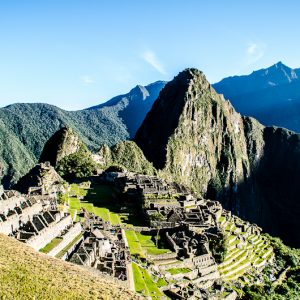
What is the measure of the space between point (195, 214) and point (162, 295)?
98.6 feet

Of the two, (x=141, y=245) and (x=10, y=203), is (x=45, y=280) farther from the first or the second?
(x=141, y=245)

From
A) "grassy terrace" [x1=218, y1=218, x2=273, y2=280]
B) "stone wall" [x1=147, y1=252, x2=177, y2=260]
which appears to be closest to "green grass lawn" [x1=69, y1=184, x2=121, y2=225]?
"stone wall" [x1=147, y1=252, x2=177, y2=260]

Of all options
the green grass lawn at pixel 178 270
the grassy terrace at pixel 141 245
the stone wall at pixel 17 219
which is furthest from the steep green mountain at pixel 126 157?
the green grass lawn at pixel 178 270

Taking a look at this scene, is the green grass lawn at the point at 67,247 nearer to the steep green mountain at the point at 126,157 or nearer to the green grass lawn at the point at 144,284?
the green grass lawn at the point at 144,284

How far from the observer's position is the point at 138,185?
86.2 metres

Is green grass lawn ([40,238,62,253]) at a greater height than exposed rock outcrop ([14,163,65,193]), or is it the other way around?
exposed rock outcrop ([14,163,65,193])

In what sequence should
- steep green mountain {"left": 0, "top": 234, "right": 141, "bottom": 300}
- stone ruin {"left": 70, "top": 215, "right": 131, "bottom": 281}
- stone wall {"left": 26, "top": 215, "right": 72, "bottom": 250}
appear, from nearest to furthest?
steep green mountain {"left": 0, "top": 234, "right": 141, "bottom": 300} < stone ruin {"left": 70, "top": 215, "right": 131, "bottom": 281} < stone wall {"left": 26, "top": 215, "right": 72, "bottom": 250}

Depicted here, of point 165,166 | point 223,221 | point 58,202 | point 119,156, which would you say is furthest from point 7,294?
point 165,166

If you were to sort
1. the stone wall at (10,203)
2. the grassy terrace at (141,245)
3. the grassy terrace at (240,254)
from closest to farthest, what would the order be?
the stone wall at (10,203) < the grassy terrace at (141,245) < the grassy terrace at (240,254)

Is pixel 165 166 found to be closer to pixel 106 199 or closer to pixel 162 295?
pixel 106 199

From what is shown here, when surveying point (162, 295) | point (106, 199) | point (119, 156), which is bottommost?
point (162, 295)

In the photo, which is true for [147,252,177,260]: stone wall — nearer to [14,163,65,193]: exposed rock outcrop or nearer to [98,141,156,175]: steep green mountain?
[14,163,65,193]: exposed rock outcrop

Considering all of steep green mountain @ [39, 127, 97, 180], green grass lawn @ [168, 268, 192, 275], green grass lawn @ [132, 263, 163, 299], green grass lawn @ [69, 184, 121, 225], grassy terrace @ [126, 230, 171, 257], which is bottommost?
green grass lawn @ [132, 263, 163, 299]

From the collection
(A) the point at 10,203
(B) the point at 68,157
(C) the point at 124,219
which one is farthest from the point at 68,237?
(B) the point at 68,157
